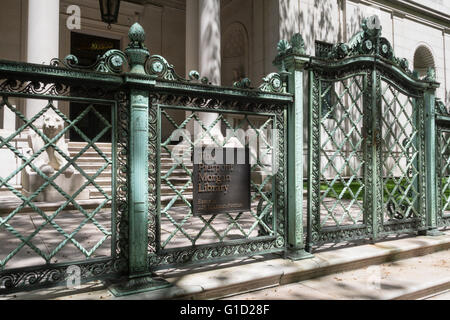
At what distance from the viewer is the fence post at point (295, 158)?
4.07 meters

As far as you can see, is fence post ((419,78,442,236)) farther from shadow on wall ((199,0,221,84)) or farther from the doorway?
the doorway

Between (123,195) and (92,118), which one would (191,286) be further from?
(92,118)

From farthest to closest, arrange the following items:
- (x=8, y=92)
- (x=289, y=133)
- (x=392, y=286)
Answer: (x=289, y=133) < (x=392, y=286) < (x=8, y=92)

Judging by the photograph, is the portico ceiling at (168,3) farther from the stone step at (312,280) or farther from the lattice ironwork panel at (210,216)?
the stone step at (312,280)

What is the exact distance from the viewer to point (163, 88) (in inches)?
131

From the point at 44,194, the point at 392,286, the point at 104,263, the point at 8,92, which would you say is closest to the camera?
the point at 8,92

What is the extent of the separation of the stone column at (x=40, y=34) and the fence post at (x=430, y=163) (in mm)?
8310

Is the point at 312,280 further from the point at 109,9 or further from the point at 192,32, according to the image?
the point at 192,32

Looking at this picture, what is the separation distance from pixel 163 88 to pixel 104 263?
1.68 meters

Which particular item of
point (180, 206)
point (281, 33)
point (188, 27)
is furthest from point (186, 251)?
point (281, 33)

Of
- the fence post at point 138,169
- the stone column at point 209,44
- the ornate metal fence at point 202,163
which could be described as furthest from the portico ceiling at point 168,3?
the fence post at point 138,169

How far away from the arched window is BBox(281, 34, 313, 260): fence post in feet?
64.8

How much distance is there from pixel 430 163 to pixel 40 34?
9067 millimetres

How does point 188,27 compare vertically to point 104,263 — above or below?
above
